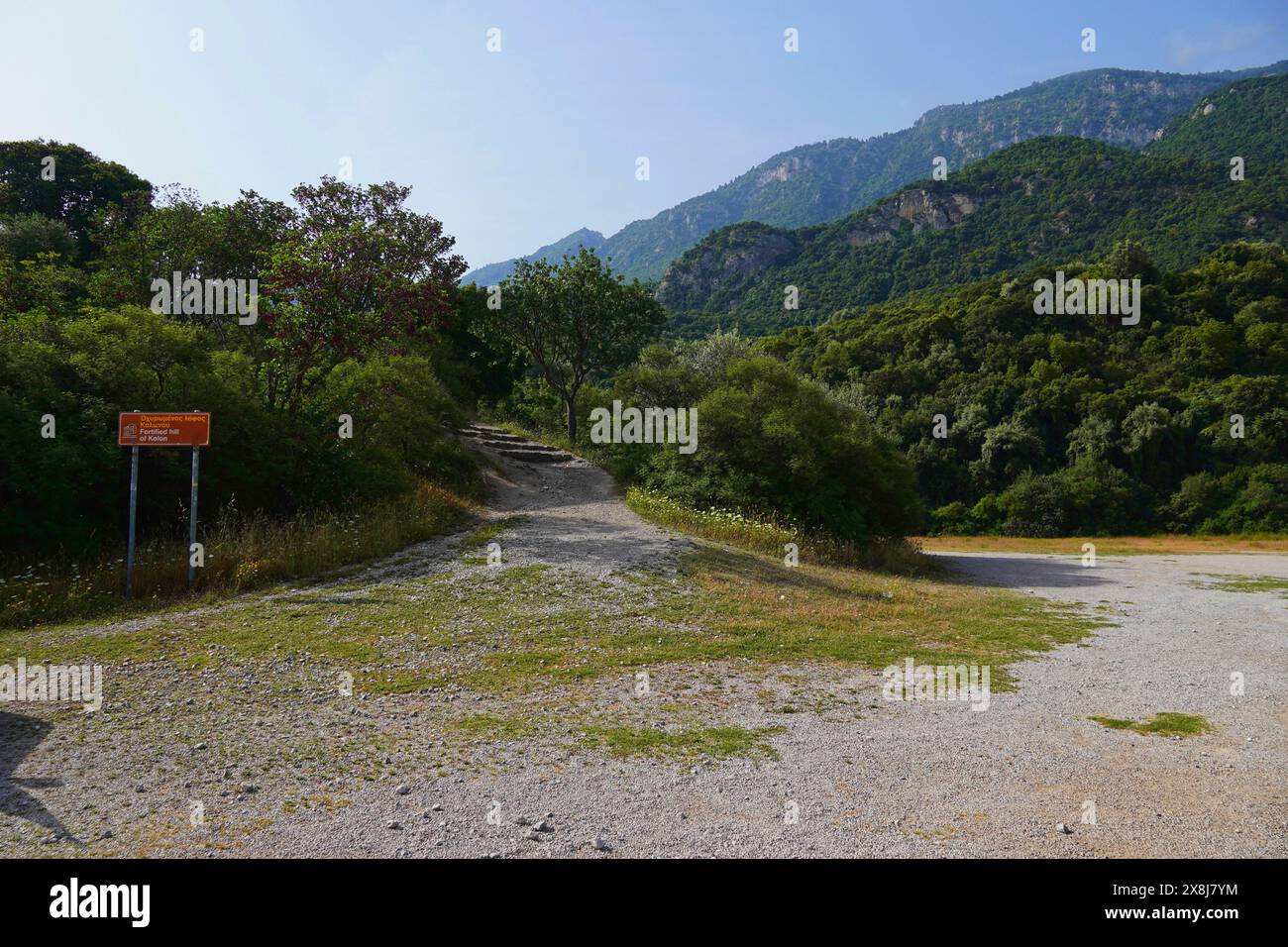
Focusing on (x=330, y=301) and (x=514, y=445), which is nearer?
(x=330, y=301)

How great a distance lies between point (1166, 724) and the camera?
612 cm

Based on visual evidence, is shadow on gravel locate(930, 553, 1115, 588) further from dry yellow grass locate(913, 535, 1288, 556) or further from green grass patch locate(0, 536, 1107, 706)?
dry yellow grass locate(913, 535, 1288, 556)

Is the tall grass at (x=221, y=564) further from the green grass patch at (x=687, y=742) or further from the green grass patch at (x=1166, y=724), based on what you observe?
the green grass patch at (x=1166, y=724)

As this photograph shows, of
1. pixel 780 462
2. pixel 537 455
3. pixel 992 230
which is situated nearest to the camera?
pixel 780 462

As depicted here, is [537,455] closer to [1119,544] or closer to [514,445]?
[514,445]

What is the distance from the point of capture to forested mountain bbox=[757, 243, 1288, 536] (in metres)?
41.0

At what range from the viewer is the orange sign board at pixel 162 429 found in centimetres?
991

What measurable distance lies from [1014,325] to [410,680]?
59604 millimetres

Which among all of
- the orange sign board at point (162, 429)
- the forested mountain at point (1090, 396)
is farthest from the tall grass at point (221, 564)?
the forested mountain at point (1090, 396)

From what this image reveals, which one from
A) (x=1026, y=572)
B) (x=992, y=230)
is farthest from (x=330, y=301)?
(x=992, y=230)

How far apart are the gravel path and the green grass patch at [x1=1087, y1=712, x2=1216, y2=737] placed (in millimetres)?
142

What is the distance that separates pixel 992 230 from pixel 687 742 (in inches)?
3918

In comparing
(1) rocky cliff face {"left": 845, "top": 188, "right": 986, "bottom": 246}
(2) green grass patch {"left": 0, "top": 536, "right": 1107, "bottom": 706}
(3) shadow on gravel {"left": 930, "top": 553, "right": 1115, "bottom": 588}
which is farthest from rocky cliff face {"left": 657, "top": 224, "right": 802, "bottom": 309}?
(2) green grass patch {"left": 0, "top": 536, "right": 1107, "bottom": 706}

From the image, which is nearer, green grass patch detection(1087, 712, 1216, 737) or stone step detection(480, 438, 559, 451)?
green grass patch detection(1087, 712, 1216, 737)
